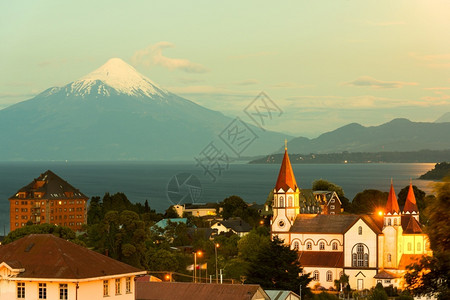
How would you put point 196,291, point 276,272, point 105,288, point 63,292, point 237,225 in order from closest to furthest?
point 63,292
point 105,288
point 196,291
point 276,272
point 237,225

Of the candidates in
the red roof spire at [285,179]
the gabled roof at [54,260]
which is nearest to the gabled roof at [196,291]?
the gabled roof at [54,260]

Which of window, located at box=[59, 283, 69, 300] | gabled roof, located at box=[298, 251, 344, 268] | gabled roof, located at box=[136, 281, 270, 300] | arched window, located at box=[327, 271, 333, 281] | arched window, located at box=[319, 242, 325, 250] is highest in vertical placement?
window, located at box=[59, 283, 69, 300]

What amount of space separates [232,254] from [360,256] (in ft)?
36.3

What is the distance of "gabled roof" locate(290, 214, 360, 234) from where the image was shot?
266 ft

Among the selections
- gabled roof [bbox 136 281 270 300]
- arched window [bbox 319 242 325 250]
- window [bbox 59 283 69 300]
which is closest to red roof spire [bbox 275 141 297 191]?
arched window [bbox 319 242 325 250]

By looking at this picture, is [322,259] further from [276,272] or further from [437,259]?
[437,259]

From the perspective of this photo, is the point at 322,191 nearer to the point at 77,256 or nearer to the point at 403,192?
the point at 403,192

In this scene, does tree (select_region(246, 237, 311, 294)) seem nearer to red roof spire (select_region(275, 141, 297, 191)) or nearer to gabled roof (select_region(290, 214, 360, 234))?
gabled roof (select_region(290, 214, 360, 234))

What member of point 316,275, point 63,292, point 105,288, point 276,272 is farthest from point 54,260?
point 316,275

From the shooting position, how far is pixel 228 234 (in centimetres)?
9806

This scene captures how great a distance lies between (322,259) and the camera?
79125 millimetres

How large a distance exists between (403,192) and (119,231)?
191 ft

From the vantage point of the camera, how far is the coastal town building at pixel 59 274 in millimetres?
30922

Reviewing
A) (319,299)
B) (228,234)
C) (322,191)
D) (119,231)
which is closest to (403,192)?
(322,191)
